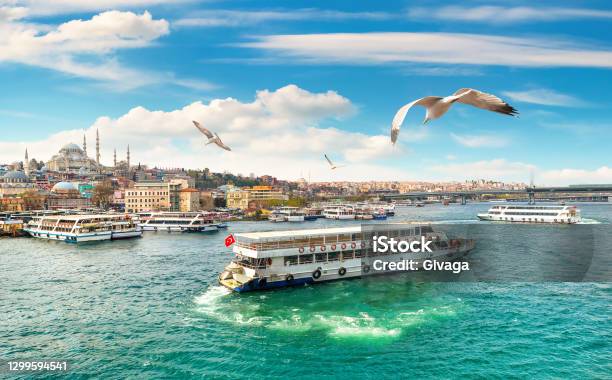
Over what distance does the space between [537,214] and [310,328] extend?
56428mm

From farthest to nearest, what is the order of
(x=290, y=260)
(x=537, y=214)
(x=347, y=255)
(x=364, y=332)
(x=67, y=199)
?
(x=67, y=199) → (x=537, y=214) → (x=347, y=255) → (x=290, y=260) → (x=364, y=332)

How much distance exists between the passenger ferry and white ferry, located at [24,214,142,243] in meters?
27.7

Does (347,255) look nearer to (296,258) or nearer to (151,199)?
(296,258)

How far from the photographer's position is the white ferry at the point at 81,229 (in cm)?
4547

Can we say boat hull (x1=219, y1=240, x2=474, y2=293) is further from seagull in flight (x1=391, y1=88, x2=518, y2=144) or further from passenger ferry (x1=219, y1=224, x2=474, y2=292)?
seagull in flight (x1=391, y1=88, x2=518, y2=144)

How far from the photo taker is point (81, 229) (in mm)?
45719

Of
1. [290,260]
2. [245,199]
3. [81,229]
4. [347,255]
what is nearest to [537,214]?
[347,255]

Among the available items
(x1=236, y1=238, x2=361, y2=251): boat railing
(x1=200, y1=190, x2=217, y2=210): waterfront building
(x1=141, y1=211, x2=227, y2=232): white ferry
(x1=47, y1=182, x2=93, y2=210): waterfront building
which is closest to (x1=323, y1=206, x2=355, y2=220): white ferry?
(x1=200, y1=190, x2=217, y2=210): waterfront building

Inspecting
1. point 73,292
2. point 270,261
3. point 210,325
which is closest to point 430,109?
point 210,325

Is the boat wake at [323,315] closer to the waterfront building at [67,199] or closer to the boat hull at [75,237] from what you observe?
the boat hull at [75,237]

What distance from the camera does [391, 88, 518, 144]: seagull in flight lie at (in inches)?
253

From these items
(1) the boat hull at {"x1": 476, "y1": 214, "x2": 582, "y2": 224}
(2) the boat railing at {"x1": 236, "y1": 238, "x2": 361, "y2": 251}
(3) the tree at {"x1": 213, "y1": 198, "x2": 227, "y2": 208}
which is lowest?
(1) the boat hull at {"x1": 476, "y1": 214, "x2": 582, "y2": 224}

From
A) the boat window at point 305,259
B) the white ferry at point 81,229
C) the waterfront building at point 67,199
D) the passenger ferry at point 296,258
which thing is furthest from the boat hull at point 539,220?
the waterfront building at point 67,199

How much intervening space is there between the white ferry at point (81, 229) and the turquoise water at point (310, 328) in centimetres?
1937
